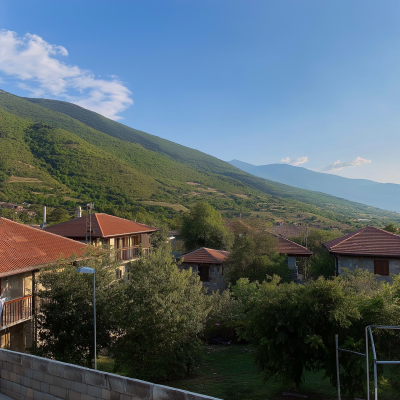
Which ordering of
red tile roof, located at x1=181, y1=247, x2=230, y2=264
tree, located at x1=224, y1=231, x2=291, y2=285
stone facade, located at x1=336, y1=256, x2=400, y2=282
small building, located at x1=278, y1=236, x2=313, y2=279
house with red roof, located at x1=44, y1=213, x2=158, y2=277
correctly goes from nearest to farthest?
stone facade, located at x1=336, y1=256, x2=400, y2=282
tree, located at x1=224, y1=231, x2=291, y2=285
red tile roof, located at x1=181, y1=247, x2=230, y2=264
house with red roof, located at x1=44, y1=213, x2=158, y2=277
small building, located at x1=278, y1=236, x2=313, y2=279

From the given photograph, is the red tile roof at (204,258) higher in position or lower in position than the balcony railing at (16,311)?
higher

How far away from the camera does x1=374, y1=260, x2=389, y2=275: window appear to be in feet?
73.3

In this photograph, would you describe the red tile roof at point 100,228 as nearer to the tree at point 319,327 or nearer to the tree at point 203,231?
the tree at point 203,231

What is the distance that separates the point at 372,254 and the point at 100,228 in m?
19.7

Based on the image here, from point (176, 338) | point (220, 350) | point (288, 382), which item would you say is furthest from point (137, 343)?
point (220, 350)

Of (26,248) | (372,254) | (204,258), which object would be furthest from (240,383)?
(204,258)

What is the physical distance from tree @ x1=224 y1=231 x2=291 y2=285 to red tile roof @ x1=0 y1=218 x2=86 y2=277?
11.3 meters

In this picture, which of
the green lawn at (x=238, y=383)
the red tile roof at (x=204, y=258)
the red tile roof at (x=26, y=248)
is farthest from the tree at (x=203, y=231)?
the green lawn at (x=238, y=383)

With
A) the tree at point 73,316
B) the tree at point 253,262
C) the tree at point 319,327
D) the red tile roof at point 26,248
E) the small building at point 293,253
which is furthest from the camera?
the small building at point 293,253

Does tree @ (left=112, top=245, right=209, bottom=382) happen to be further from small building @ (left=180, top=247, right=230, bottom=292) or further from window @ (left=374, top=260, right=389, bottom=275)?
window @ (left=374, top=260, right=389, bottom=275)

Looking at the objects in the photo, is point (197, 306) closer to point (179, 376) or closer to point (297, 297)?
point (179, 376)

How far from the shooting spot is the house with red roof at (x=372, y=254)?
2224 cm

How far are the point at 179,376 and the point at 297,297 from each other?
275 inches

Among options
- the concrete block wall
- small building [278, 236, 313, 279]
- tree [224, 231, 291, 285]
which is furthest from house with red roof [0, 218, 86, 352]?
small building [278, 236, 313, 279]
